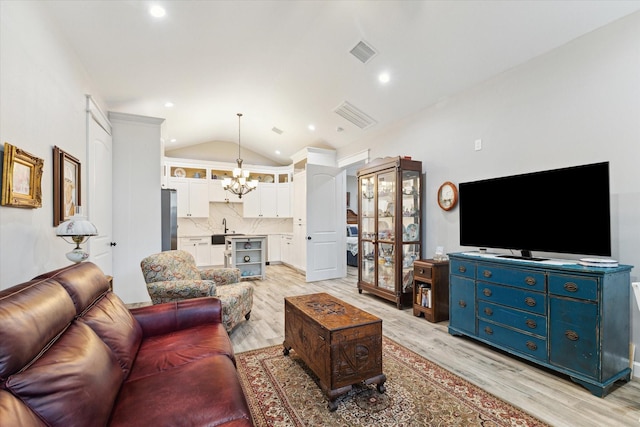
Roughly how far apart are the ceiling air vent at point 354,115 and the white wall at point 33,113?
3.42 meters

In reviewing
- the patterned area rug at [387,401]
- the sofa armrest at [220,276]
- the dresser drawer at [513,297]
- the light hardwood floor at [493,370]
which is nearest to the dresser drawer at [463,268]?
the dresser drawer at [513,297]

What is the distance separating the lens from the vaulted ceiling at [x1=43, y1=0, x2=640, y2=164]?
2.58 meters

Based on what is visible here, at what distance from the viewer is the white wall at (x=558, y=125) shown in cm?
234

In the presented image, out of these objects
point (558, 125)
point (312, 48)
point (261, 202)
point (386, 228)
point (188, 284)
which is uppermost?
point (312, 48)

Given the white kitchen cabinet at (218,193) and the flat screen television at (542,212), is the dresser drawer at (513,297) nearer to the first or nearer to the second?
the flat screen television at (542,212)

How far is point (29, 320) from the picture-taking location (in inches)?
→ 41.5

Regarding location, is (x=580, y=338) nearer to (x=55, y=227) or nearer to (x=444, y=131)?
(x=444, y=131)

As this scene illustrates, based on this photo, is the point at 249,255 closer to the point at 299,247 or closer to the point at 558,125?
the point at 299,247

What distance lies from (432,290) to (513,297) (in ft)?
3.33

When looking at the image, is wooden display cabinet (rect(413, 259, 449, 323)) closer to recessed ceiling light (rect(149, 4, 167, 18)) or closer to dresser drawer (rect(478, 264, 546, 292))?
dresser drawer (rect(478, 264, 546, 292))

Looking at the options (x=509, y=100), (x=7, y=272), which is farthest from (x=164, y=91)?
(x=509, y=100)

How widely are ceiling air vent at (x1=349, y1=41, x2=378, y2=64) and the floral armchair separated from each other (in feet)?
10.4

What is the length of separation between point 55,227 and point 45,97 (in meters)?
0.98

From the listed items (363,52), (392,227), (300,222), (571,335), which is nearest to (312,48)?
(363,52)
